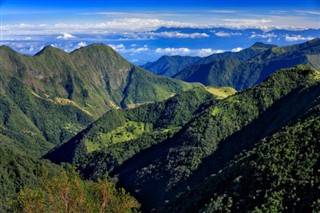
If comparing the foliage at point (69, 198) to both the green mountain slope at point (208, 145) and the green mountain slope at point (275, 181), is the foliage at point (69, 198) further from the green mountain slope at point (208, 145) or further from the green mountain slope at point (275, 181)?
the green mountain slope at point (208, 145)

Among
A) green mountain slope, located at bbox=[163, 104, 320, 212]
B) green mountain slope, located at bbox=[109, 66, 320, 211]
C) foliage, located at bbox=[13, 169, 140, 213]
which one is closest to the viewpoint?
foliage, located at bbox=[13, 169, 140, 213]

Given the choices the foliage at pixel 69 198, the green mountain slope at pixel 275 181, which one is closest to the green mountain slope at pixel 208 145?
the green mountain slope at pixel 275 181

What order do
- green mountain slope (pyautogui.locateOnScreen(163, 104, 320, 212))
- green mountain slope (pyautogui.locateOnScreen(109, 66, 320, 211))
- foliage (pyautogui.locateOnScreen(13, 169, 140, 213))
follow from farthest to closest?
green mountain slope (pyautogui.locateOnScreen(109, 66, 320, 211)) → green mountain slope (pyautogui.locateOnScreen(163, 104, 320, 212)) → foliage (pyautogui.locateOnScreen(13, 169, 140, 213))

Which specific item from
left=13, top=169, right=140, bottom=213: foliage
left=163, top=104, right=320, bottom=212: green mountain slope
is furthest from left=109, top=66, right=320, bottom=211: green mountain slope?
left=13, top=169, right=140, bottom=213: foliage

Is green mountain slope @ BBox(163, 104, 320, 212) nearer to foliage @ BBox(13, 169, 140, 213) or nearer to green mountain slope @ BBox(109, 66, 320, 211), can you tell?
foliage @ BBox(13, 169, 140, 213)

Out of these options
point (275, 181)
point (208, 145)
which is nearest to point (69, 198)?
point (275, 181)

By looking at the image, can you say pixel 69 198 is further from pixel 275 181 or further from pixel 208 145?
pixel 208 145
